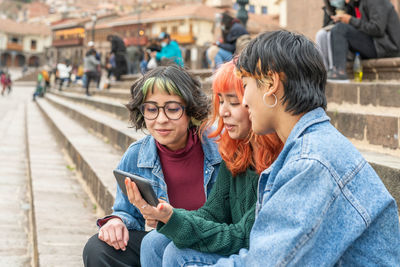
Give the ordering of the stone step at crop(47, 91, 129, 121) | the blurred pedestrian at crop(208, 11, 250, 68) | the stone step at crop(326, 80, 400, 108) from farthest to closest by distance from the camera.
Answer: the blurred pedestrian at crop(208, 11, 250, 68) → the stone step at crop(47, 91, 129, 121) → the stone step at crop(326, 80, 400, 108)

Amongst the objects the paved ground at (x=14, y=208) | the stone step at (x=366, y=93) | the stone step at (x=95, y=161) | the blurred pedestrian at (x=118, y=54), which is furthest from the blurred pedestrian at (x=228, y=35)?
the blurred pedestrian at (x=118, y=54)

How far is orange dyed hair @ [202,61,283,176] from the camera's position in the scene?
1.72m

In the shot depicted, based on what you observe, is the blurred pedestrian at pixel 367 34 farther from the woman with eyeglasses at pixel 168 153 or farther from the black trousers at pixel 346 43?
the woman with eyeglasses at pixel 168 153

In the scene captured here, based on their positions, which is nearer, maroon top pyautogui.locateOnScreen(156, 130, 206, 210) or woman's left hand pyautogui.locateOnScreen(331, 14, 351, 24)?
maroon top pyautogui.locateOnScreen(156, 130, 206, 210)

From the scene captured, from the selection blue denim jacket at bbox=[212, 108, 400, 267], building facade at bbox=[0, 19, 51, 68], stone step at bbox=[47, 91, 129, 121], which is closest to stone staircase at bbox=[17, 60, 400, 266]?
stone step at bbox=[47, 91, 129, 121]

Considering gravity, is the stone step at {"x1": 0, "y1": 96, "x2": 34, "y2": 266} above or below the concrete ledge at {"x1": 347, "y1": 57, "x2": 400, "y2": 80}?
below

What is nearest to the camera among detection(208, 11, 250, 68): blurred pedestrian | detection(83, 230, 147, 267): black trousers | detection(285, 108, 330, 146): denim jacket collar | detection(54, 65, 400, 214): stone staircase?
detection(285, 108, 330, 146): denim jacket collar

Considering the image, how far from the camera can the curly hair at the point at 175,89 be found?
2213 millimetres

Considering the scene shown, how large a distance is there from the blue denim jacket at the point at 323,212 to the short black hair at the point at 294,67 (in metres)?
0.09

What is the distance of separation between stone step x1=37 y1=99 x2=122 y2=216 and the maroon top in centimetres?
115

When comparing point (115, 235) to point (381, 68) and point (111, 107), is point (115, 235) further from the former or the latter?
point (111, 107)

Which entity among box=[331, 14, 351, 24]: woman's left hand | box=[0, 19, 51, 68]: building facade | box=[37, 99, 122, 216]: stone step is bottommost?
box=[37, 99, 122, 216]: stone step

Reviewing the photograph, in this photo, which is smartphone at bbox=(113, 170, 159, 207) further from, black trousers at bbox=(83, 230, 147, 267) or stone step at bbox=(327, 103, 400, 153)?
stone step at bbox=(327, 103, 400, 153)

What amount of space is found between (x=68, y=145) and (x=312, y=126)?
6.17m
